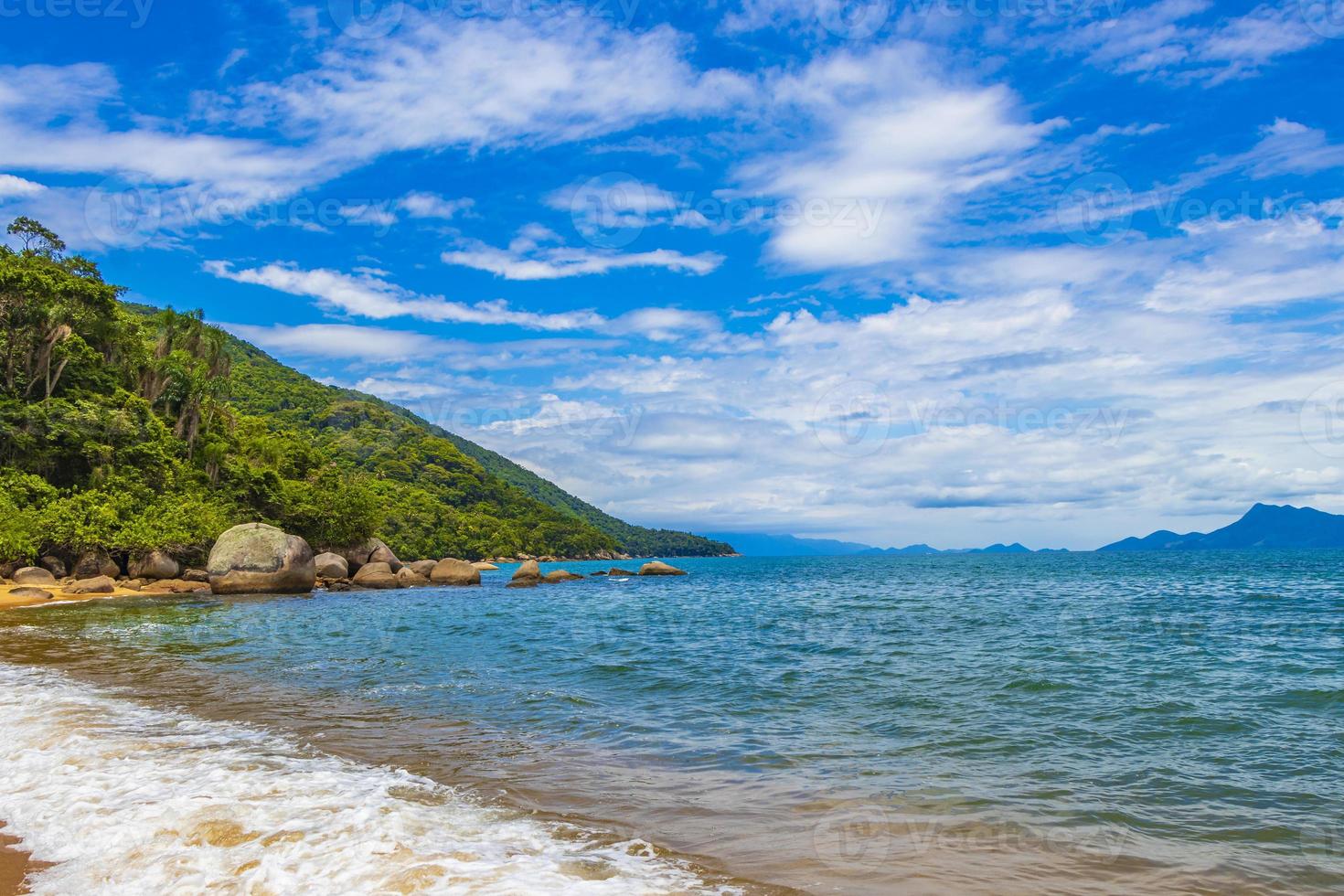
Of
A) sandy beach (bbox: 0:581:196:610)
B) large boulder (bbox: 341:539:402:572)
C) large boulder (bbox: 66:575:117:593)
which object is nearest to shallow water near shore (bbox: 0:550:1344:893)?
sandy beach (bbox: 0:581:196:610)

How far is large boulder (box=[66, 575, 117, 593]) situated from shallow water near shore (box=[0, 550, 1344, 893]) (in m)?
17.0

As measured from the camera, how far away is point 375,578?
52.0 metres

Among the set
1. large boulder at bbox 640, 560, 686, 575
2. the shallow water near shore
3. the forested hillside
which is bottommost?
large boulder at bbox 640, 560, 686, 575

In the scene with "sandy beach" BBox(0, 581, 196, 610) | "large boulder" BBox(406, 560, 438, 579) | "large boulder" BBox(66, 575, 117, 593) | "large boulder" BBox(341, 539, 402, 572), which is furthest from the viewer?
"large boulder" BBox(406, 560, 438, 579)

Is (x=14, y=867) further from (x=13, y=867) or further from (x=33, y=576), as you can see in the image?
(x=33, y=576)

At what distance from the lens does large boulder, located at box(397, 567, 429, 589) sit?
178 feet

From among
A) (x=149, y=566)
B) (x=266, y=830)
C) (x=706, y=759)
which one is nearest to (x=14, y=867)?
(x=266, y=830)

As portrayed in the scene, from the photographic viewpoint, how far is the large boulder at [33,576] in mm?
33719

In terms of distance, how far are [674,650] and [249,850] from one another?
14.5 metres

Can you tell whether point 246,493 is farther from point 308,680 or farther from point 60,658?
point 308,680

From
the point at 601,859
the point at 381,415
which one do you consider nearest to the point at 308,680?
the point at 601,859

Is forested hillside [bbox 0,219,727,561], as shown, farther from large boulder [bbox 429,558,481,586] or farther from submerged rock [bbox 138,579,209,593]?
large boulder [bbox 429,558,481,586]

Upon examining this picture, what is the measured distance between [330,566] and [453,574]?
9.12 metres

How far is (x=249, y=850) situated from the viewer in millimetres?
5785
